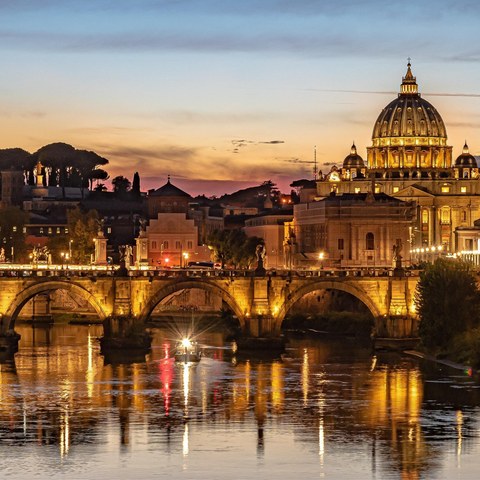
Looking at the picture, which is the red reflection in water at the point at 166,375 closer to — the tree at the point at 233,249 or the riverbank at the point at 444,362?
the riverbank at the point at 444,362

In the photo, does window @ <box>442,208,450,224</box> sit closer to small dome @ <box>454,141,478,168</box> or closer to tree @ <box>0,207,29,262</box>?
small dome @ <box>454,141,478,168</box>

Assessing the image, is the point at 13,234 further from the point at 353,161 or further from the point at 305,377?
the point at 305,377

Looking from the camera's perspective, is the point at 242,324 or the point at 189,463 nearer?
the point at 189,463

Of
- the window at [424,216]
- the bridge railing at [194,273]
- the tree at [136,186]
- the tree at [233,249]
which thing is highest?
the tree at [136,186]

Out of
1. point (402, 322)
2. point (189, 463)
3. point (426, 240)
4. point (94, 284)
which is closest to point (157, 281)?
point (94, 284)

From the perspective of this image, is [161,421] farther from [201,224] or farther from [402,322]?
[201,224]

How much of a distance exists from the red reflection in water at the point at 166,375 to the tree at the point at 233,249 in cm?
4938

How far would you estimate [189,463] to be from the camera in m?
47.2

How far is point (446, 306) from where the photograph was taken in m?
76.6

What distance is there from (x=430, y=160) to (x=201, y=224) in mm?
40844

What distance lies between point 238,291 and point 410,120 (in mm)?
104485

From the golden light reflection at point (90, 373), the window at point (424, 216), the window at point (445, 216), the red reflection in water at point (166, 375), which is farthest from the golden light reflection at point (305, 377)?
the window at point (445, 216)

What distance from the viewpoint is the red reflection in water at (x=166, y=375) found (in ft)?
203

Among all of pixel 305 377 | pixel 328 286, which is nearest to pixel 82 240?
pixel 328 286
